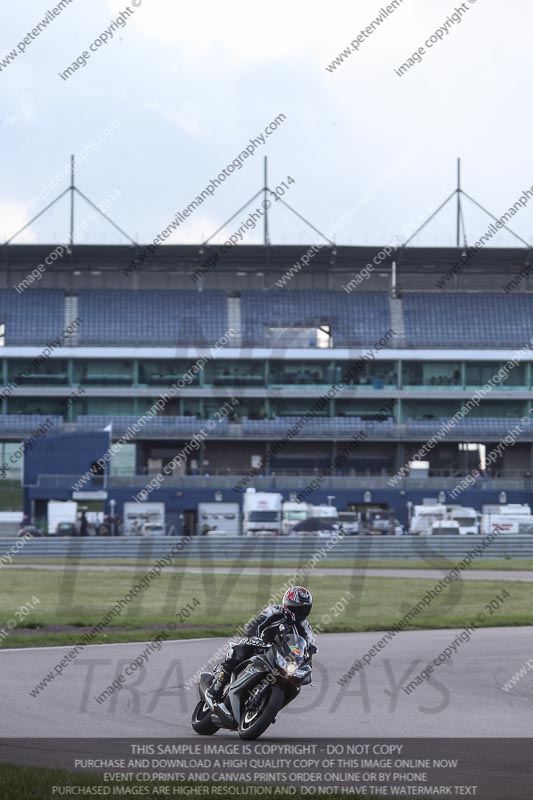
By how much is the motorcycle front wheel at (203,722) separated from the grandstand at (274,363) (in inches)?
2083

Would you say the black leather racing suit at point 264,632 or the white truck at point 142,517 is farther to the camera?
the white truck at point 142,517

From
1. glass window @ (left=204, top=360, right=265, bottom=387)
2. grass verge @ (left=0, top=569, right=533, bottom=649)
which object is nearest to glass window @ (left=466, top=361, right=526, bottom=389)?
glass window @ (left=204, top=360, right=265, bottom=387)

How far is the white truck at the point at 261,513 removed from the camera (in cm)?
5275

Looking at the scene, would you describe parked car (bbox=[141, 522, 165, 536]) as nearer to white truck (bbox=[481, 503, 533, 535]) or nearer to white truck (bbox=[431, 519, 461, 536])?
white truck (bbox=[431, 519, 461, 536])

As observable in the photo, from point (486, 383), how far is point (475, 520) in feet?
57.8

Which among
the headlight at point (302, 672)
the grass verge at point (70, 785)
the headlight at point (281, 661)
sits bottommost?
the grass verge at point (70, 785)

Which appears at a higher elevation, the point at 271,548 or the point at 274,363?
the point at 274,363

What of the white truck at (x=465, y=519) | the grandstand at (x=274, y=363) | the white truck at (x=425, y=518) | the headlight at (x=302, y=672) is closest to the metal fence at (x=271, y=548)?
the white truck at (x=465, y=519)

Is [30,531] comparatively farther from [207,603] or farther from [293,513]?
[207,603]

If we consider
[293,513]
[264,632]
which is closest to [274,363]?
[293,513]

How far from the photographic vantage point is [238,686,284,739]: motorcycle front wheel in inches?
406

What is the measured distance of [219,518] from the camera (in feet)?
188

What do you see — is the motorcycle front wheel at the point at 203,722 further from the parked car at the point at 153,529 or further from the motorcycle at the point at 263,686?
the parked car at the point at 153,529

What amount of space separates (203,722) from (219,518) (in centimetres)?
4659
